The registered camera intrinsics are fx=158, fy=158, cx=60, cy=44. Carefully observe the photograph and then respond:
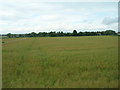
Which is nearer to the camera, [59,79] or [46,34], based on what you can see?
[59,79]

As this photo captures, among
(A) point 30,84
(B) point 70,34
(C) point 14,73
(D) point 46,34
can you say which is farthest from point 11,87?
(D) point 46,34

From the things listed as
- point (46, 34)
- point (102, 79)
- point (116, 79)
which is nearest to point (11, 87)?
point (102, 79)

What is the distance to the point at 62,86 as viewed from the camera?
14.3 ft

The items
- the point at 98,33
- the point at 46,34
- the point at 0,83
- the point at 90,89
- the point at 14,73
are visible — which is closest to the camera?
the point at 90,89

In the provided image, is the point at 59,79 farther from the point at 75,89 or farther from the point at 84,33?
the point at 84,33

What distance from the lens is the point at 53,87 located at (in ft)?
14.2

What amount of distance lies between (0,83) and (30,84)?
97 centimetres

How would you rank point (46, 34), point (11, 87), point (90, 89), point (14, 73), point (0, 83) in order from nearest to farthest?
point (90, 89) < point (11, 87) < point (0, 83) < point (14, 73) < point (46, 34)

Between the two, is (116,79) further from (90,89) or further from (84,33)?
(84,33)

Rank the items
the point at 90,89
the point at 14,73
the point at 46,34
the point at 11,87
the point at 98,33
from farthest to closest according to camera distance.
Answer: the point at 46,34 → the point at 98,33 → the point at 14,73 → the point at 11,87 → the point at 90,89

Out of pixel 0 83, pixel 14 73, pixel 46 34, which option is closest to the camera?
pixel 0 83

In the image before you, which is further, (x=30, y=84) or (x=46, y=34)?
(x=46, y=34)

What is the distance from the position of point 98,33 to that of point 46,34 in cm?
3437

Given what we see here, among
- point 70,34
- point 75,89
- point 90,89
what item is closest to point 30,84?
point 75,89
